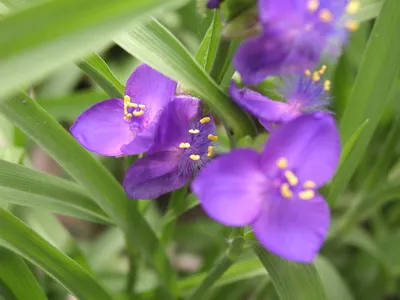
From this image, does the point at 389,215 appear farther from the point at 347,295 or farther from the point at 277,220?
the point at 277,220

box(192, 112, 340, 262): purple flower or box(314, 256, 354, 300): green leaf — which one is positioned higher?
box(192, 112, 340, 262): purple flower

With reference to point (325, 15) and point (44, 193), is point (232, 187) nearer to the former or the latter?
point (325, 15)

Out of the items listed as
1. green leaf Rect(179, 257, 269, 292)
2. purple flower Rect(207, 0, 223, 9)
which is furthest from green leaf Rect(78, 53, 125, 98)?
green leaf Rect(179, 257, 269, 292)

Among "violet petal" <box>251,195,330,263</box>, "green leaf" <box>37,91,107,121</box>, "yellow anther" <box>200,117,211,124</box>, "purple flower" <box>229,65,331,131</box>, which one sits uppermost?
"purple flower" <box>229,65,331,131</box>

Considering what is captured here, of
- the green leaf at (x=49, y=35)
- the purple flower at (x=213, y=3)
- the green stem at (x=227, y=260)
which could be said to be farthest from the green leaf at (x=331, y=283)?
the green leaf at (x=49, y=35)

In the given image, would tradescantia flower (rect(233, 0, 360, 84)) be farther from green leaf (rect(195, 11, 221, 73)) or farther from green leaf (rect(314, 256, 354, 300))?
green leaf (rect(314, 256, 354, 300))

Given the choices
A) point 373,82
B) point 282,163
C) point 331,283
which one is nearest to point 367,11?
point 373,82
